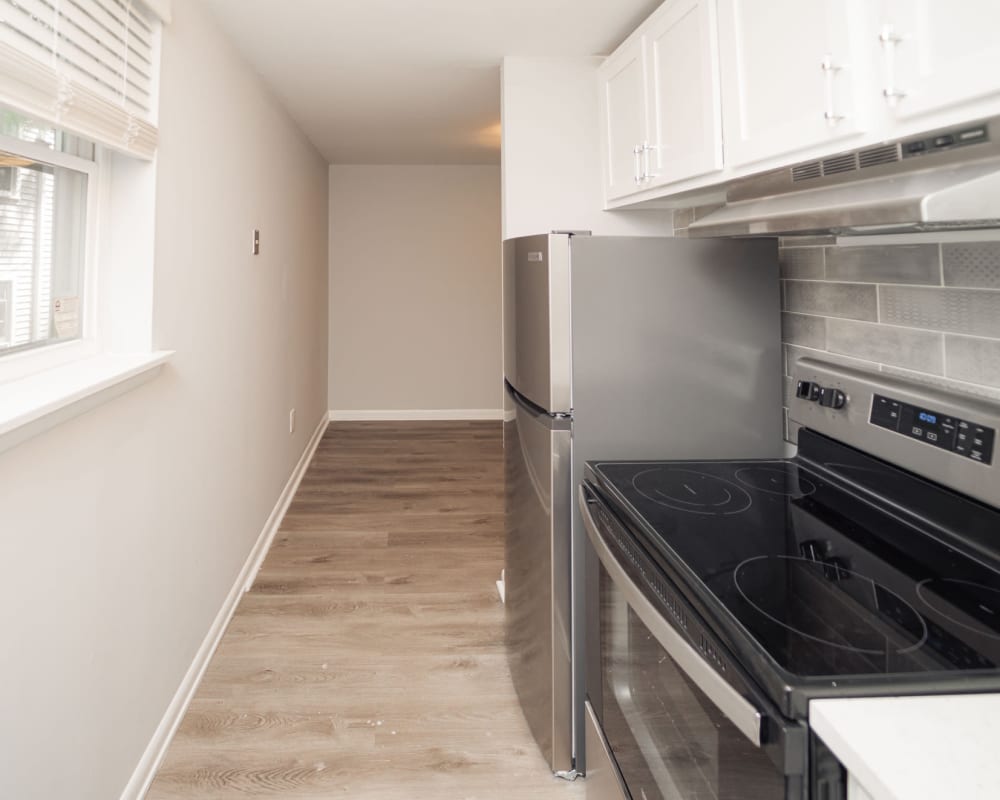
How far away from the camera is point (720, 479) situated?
149 cm

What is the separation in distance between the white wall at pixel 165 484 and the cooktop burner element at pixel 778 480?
4.72ft

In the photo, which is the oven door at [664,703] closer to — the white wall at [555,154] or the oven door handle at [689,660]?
the oven door handle at [689,660]

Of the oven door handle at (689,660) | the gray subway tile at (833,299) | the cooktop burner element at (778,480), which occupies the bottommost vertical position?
the oven door handle at (689,660)

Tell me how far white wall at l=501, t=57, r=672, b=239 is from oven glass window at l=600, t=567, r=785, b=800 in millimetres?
Answer: 1615

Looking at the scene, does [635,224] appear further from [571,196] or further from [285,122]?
[285,122]

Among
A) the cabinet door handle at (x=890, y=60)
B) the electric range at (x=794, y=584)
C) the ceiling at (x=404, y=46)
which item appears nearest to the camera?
the electric range at (x=794, y=584)

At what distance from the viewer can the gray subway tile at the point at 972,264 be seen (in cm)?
118

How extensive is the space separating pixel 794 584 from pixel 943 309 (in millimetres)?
703

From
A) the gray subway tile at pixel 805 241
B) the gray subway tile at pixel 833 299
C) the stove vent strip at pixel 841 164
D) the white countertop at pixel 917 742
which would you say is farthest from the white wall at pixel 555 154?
the white countertop at pixel 917 742

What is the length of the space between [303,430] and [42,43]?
11.5ft

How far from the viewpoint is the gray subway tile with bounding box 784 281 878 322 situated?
151 cm

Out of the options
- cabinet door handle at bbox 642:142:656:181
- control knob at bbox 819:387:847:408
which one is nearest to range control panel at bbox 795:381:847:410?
control knob at bbox 819:387:847:408

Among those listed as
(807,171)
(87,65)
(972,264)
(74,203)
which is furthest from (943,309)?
(74,203)

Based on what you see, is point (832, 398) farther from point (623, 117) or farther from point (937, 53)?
point (623, 117)
